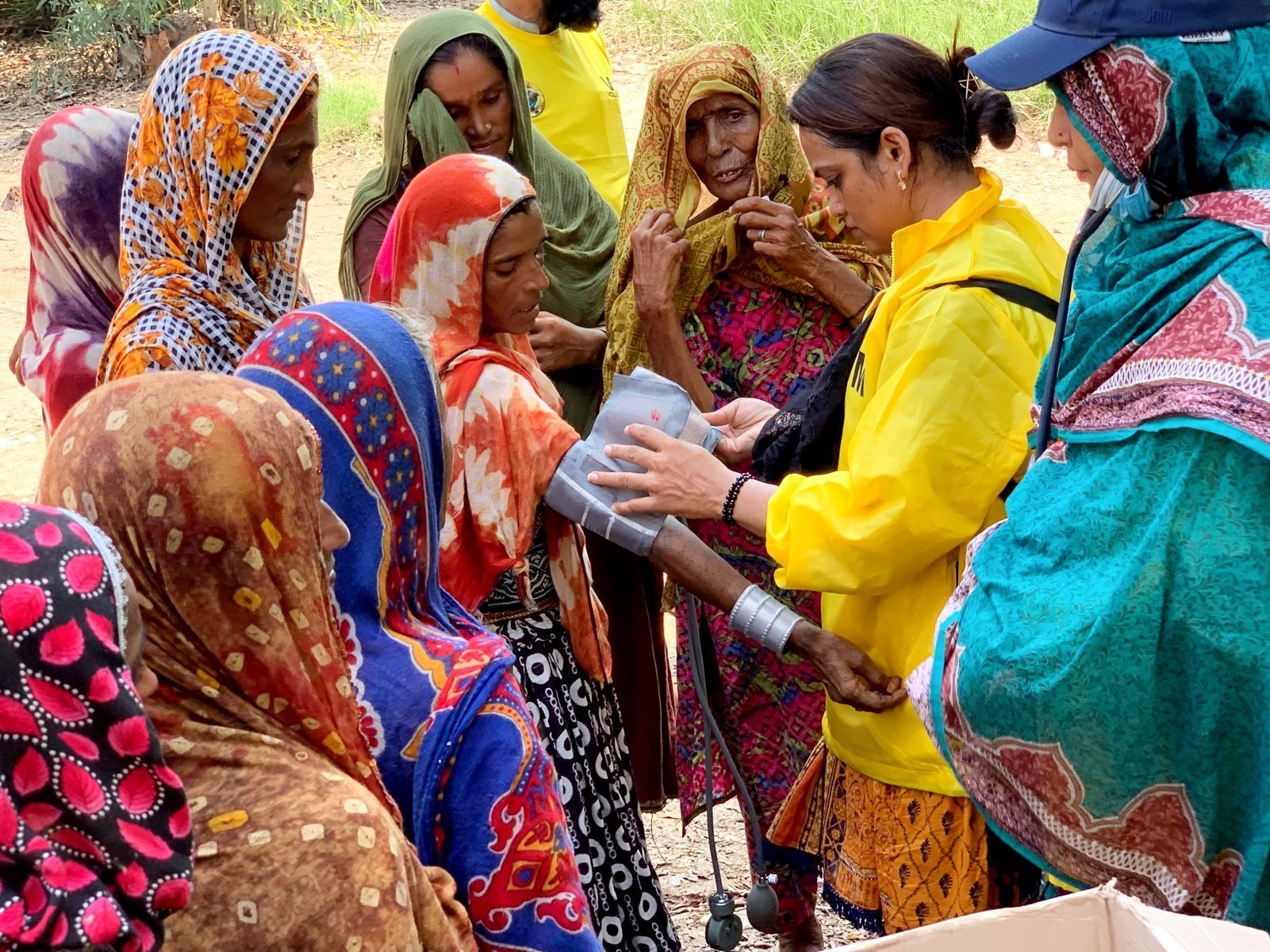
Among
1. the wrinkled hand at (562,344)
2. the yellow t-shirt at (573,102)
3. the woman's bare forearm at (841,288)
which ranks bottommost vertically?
the wrinkled hand at (562,344)

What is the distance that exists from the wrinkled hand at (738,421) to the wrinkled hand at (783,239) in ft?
1.14

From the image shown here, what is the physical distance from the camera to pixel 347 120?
1088 centimetres

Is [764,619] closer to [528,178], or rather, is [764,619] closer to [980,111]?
[980,111]

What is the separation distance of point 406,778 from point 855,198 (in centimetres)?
145

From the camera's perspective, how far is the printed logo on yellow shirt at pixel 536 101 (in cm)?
465

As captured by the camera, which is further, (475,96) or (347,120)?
(347,120)

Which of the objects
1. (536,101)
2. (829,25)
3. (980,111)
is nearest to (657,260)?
(980,111)

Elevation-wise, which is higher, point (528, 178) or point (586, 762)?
point (528, 178)

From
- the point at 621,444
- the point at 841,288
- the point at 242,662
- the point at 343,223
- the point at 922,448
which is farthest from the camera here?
the point at 343,223

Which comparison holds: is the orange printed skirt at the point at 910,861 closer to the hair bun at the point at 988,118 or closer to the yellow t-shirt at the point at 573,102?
the hair bun at the point at 988,118

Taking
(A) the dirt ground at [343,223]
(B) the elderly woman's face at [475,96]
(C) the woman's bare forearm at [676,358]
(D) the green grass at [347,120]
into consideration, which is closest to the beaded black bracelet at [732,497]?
(C) the woman's bare forearm at [676,358]

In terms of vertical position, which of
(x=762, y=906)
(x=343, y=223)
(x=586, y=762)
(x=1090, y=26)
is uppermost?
(x=1090, y=26)

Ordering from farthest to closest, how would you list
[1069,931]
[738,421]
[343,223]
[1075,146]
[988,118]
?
1. [343,223]
2. [738,421]
3. [988,118]
4. [1075,146]
5. [1069,931]

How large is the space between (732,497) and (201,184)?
1217 millimetres
